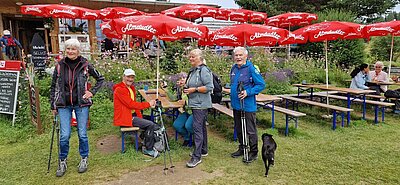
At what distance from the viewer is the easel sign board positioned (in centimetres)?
638

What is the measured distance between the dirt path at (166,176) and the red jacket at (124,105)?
88 centimetres

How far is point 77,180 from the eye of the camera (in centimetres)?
383

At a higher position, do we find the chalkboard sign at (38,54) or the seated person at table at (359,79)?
the chalkboard sign at (38,54)

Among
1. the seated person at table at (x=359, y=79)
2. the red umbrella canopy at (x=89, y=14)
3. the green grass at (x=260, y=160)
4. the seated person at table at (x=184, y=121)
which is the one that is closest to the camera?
the green grass at (x=260, y=160)

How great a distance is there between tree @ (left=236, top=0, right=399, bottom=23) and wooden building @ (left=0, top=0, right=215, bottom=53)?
7.71 meters

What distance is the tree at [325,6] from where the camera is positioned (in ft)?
64.8

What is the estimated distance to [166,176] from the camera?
12.9 feet

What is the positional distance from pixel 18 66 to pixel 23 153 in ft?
8.12

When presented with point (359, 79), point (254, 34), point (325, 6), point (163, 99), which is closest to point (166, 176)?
point (163, 99)

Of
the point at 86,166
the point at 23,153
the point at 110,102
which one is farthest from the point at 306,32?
the point at 23,153

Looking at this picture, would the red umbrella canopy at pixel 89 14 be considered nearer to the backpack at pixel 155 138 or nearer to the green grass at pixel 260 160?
the green grass at pixel 260 160

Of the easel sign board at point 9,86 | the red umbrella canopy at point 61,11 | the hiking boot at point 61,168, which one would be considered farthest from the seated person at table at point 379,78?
→ the red umbrella canopy at point 61,11

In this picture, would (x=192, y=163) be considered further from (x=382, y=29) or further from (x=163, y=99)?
(x=382, y=29)

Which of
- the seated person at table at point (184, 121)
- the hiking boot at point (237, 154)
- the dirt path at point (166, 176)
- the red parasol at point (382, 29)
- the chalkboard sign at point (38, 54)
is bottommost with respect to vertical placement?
the dirt path at point (166, 176)
